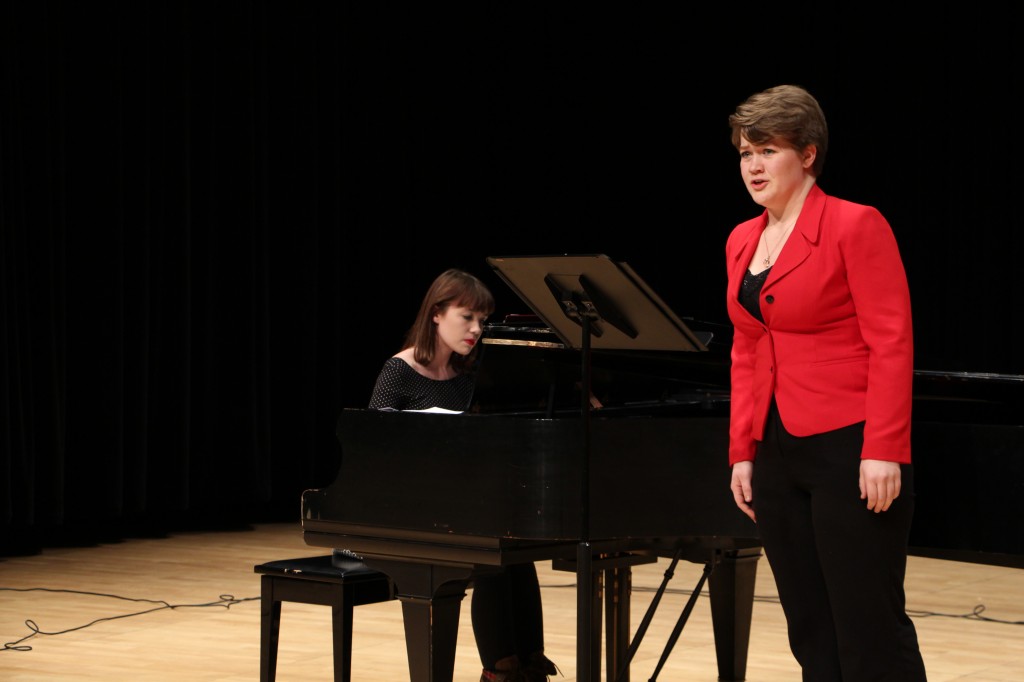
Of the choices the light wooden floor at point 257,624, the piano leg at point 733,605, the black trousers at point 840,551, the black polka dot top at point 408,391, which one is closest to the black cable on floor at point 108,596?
the light wooden floor at point 257,624

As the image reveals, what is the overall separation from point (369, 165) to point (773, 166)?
5.88 m

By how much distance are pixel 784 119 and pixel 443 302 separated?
5.46ft

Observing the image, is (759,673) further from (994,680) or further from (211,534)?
(211,534)

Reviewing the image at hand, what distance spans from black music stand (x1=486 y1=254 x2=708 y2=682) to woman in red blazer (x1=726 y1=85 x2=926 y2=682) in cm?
32

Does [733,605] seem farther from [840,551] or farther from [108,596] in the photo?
[108,596]

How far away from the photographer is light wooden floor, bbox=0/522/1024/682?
439cm

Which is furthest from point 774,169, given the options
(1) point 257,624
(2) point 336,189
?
(2) point 336,189

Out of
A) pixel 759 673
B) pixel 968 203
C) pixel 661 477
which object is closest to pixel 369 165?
pixel 968 203

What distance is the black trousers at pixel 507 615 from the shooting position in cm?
380

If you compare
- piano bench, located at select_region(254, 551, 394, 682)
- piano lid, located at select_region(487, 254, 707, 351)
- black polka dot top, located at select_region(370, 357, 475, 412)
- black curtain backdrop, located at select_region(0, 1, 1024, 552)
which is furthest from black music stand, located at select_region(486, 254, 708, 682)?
black curtain backdrop, located at select_region(0, 1, 1024, 552)

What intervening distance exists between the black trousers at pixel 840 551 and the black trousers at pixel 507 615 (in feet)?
4.78

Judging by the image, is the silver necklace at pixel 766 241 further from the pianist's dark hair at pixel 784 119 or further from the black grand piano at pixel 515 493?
the black grand piano at pixel 515 493

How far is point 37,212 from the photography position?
647 centimetres

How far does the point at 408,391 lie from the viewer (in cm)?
395
